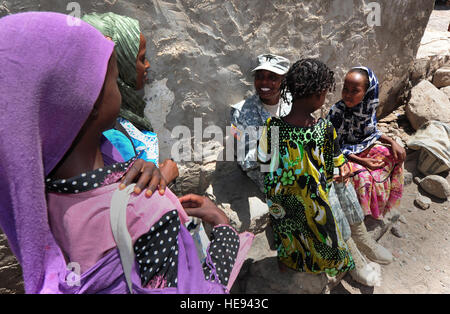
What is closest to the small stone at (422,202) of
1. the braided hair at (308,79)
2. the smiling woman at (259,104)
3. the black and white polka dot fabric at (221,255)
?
the smiling woman at (259,104)

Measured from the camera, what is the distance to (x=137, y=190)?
2.71 feet

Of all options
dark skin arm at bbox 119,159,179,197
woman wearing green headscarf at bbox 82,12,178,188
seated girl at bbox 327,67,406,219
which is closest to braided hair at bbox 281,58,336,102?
seated girl at bbox 327,67,406,219

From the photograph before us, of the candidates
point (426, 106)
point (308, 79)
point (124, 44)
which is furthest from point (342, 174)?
point (426, 106)

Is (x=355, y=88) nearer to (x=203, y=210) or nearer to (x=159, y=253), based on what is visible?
(x=203, y=210)

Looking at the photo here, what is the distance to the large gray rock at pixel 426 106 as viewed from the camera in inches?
157

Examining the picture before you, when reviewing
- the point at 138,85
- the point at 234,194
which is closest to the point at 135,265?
the point at 138,85

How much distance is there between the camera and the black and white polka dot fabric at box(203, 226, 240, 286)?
3.39 ft

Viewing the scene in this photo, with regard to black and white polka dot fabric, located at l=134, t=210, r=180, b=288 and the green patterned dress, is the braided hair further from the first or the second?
black and white polka dot fabric, located at l=134, t=210, r=180, b=288

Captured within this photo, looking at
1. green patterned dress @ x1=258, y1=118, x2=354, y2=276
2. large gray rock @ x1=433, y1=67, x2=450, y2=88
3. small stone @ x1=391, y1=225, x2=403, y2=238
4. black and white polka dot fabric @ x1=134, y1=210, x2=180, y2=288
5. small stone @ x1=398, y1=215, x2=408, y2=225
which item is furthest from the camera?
large gray rock @ x1=433, y1=67, x2=450, y2=88

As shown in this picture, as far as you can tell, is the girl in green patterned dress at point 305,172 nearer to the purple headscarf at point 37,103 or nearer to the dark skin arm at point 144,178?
the dark skin arm at point 144,178

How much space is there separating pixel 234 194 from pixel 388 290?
1.46 metres

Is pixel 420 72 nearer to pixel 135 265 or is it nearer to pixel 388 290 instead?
pixel 388 290

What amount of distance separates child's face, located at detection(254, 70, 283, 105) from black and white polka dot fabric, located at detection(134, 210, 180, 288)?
174 centimetres

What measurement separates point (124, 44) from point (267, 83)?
118 cm
